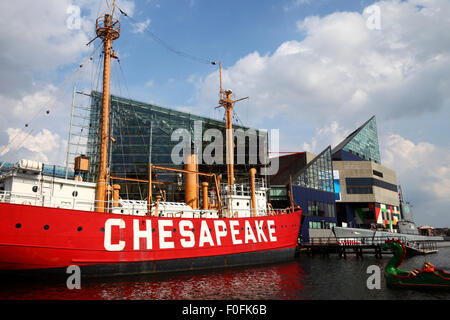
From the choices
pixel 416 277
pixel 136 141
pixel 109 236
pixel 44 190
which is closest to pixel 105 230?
pixel 109 236

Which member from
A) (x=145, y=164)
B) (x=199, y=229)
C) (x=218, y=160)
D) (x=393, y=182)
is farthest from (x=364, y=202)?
(x=199, y=229)

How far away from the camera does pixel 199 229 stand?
61.2 ft

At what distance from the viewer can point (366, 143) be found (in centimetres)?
6969

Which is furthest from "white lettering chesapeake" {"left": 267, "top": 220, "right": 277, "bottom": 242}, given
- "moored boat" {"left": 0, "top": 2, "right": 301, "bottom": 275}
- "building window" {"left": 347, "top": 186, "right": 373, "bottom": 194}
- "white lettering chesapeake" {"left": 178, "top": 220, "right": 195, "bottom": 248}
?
"building window" {"left": 347, "top": 186, "right": 373, "bottom": 194}

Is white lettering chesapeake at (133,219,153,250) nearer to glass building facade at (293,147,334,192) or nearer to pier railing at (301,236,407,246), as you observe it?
pier railing at (301,236,407,246)

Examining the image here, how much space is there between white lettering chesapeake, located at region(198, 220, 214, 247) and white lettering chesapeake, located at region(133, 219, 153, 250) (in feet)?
11.0

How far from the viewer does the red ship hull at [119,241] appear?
13234 millimetres

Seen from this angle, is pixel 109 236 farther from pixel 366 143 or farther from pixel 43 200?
pixel 366 143

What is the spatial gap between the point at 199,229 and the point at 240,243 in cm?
377

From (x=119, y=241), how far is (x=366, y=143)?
67.2 m

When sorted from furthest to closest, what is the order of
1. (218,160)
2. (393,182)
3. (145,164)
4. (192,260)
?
(393,182)
(218,160)
(145,164)
(192,260)

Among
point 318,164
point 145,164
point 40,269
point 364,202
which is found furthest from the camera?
point 364,202

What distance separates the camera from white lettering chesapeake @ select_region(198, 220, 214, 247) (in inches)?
736
